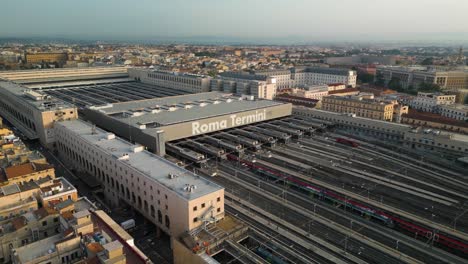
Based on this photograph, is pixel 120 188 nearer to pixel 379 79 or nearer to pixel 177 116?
pixel 177 116

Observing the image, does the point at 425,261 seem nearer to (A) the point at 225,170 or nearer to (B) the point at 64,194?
(A) the point at 225,170

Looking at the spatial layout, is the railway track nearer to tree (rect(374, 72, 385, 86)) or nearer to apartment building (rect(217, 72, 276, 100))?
apartment building (rect(217, 72, 276, 100))

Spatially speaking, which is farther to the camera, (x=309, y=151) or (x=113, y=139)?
(x=309, y=151)

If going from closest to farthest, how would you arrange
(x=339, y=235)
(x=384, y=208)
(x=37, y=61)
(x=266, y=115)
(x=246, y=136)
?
(x=339, y=235) → (x=384, y=208) → (x=246, y=136) → (x=266, y=115) → (x=37, y=61)

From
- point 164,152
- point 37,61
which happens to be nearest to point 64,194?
point 164,152

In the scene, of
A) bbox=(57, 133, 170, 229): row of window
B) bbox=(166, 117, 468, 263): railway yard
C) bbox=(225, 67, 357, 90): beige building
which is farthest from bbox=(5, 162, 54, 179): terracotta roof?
bbox=(225, 67, 357, 90): beige building


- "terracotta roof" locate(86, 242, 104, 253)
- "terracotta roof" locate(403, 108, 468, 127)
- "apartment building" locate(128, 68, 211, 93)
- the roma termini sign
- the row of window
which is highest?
"apartment building" locate(128, 68, 211, 93)

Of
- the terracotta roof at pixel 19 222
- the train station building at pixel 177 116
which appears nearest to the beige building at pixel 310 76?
the train station building at pixel 177 116

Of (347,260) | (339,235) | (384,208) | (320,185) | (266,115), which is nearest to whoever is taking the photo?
(347,260)
